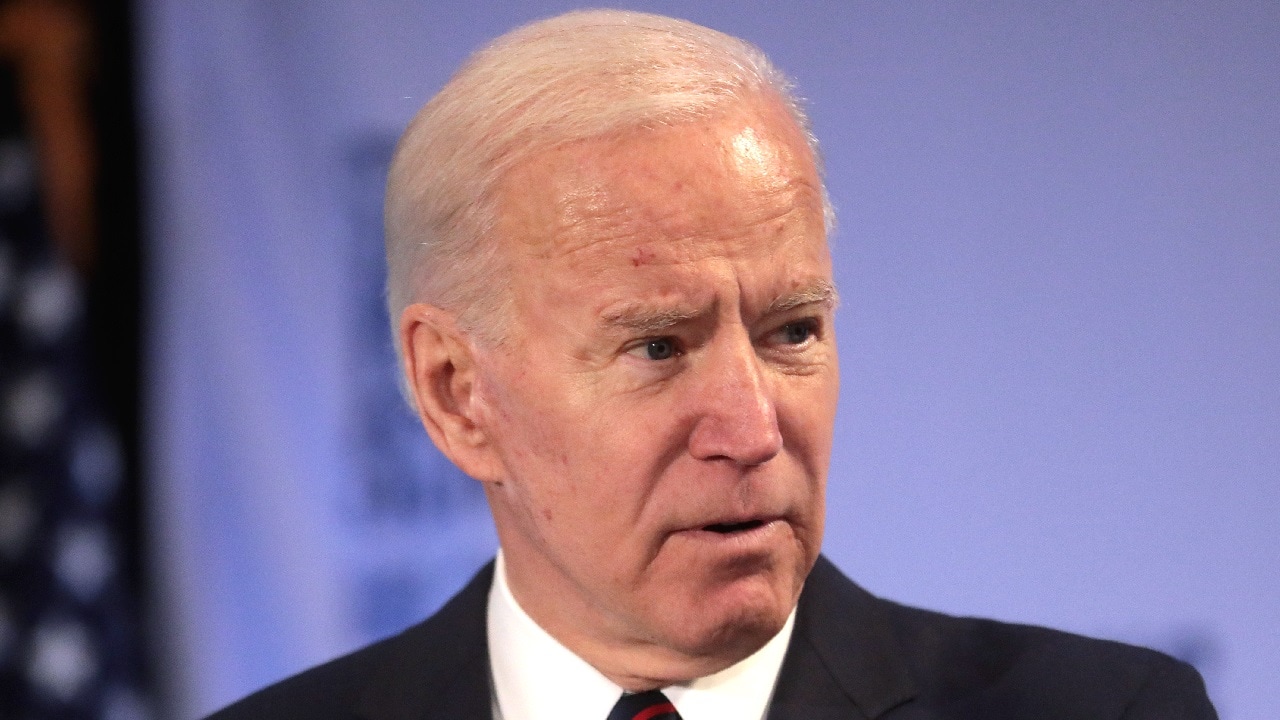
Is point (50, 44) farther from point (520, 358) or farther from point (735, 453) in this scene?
point (735, 453)

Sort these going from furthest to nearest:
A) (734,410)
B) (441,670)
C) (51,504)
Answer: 1. (51,504)
2. (441,670)
3. (734,410)

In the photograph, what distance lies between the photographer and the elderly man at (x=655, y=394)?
168 centimetres

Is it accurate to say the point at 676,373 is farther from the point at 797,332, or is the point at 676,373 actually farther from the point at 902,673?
the point at 902,673

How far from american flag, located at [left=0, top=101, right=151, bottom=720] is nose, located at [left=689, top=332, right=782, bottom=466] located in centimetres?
233

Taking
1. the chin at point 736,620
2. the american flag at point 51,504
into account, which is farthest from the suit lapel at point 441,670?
the american flag at point 51,504

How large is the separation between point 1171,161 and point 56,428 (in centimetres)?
260

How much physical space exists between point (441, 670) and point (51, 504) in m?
1.86

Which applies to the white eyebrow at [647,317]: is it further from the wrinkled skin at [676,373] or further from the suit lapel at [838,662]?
the suit lapel at [838,662]

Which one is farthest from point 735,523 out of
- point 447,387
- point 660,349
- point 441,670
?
point 441,670

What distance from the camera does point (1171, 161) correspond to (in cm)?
279

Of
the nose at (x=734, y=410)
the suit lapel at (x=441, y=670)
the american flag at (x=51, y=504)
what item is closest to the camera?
the nose at (x=734, y=410)

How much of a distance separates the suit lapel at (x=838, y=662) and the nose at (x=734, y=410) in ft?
1.20

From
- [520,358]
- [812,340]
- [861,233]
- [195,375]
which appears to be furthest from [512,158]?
[195,375]

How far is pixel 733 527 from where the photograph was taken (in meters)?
1.69
